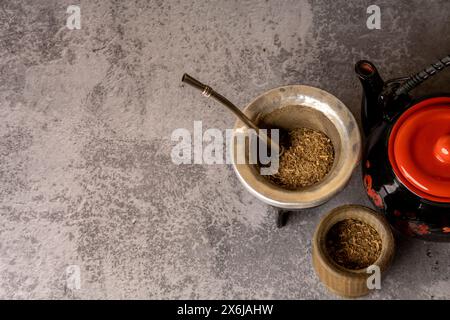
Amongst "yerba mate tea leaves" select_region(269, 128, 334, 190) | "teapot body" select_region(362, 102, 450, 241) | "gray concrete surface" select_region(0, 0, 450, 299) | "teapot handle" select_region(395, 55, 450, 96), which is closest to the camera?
"teapot handle" select_region(395, 55, 450, 96)

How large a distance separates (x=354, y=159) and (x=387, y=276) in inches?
17.4

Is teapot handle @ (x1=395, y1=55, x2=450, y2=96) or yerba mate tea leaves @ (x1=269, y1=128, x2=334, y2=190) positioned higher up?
teapot handle @ (x1=395, y1=55, x2=450, y2=96)

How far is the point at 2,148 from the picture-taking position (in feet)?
5.28

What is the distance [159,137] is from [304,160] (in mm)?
492

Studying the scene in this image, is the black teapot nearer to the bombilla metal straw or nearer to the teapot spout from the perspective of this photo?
the teapot spout

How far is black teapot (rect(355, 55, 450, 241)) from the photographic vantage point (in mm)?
1085

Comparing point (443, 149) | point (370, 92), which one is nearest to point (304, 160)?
point (370, 92)

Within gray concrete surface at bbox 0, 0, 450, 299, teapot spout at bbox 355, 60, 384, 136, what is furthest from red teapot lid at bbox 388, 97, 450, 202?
gray concrete surface at bbox 0, 0, 450, 299

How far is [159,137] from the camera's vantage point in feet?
5.14

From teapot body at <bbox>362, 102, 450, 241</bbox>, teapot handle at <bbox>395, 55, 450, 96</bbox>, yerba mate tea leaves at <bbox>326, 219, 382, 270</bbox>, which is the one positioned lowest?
yerba mate tea leaves at <bbox>326, 219, 382, 270</bbox>

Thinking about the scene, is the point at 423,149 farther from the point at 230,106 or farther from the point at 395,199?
the point at 230,106

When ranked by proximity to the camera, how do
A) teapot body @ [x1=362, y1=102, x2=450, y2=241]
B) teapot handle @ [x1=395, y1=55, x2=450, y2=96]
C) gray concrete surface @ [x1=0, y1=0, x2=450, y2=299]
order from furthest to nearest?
gray concrete surface @ [x1=0, y1=0, x2=450, y2=299], teapot body @ [x1=362, y1=102, x2=450, y2=241], teapot handle @ [x1=395, y1=55, x2=450, y2=96]

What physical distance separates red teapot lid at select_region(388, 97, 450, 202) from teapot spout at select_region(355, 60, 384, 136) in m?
0.10
